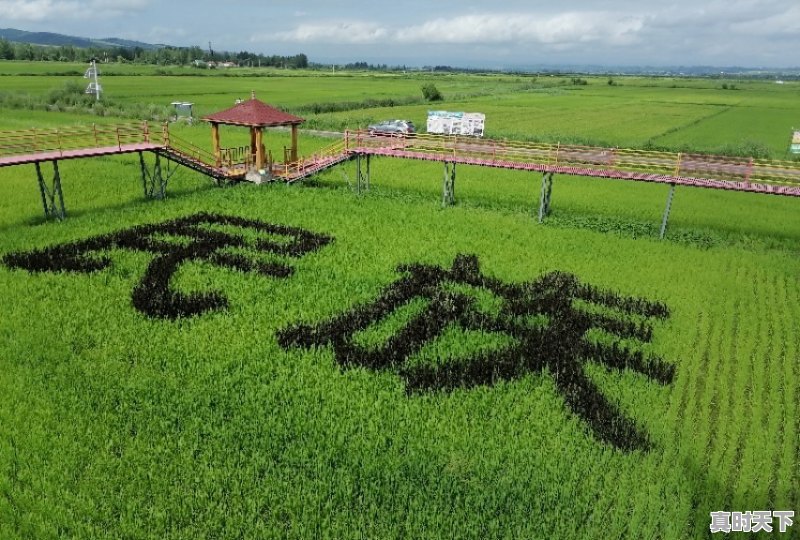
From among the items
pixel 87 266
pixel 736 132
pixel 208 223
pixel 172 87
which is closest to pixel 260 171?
pixel 208 223

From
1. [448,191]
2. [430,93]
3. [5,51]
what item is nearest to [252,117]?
[448,191]

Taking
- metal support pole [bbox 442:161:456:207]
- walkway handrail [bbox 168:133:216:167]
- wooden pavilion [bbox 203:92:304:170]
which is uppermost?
wooden pavilion [bbox 203:92:304:170]

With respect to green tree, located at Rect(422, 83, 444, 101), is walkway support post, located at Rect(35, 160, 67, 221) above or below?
below

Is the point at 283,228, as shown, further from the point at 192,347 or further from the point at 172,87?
the point at 172,87

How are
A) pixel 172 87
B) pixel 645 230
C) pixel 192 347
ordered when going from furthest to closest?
pixel 172 87 → pixel 645 230 → pixel 192 347

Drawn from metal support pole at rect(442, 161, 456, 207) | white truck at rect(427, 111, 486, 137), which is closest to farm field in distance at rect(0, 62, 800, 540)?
metal support pole at rect(442, 161, 456, 207)

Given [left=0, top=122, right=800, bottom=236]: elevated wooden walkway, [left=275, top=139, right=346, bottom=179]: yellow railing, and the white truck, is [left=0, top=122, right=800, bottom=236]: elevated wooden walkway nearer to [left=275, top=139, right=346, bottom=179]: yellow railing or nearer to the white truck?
[left=275, top=139, right=346, bottom=179]: yellow railing
